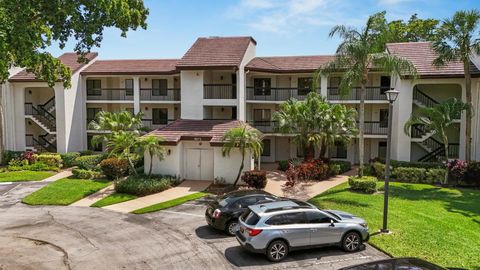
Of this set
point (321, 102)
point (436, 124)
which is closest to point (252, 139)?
point (321, 102)

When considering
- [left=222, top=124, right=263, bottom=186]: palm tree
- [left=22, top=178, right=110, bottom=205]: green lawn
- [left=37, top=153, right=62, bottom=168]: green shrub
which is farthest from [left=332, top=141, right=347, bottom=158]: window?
[left=37, top=153, right=62, bottom=168]: green shrub

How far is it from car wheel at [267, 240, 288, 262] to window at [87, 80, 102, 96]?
27.4 metres

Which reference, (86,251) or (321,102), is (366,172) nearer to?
(321,102)

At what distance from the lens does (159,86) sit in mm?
33812

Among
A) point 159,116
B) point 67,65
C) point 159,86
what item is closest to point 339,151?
point 159,116

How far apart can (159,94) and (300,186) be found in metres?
16.5

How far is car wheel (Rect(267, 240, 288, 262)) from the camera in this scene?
39.2 ft

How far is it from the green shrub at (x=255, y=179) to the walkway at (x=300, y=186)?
0.52m

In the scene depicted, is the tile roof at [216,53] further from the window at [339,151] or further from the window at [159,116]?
the window at [339,151]

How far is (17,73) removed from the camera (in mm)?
32594

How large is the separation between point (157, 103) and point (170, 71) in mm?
3178

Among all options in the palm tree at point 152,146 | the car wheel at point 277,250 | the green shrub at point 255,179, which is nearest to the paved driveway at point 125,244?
the car wheel at point 277,250

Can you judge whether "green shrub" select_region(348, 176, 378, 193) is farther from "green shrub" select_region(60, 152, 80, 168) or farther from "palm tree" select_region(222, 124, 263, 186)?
"green shrub" select_region(60, 152, 80, 168)

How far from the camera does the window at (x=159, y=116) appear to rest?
34.1 meters
